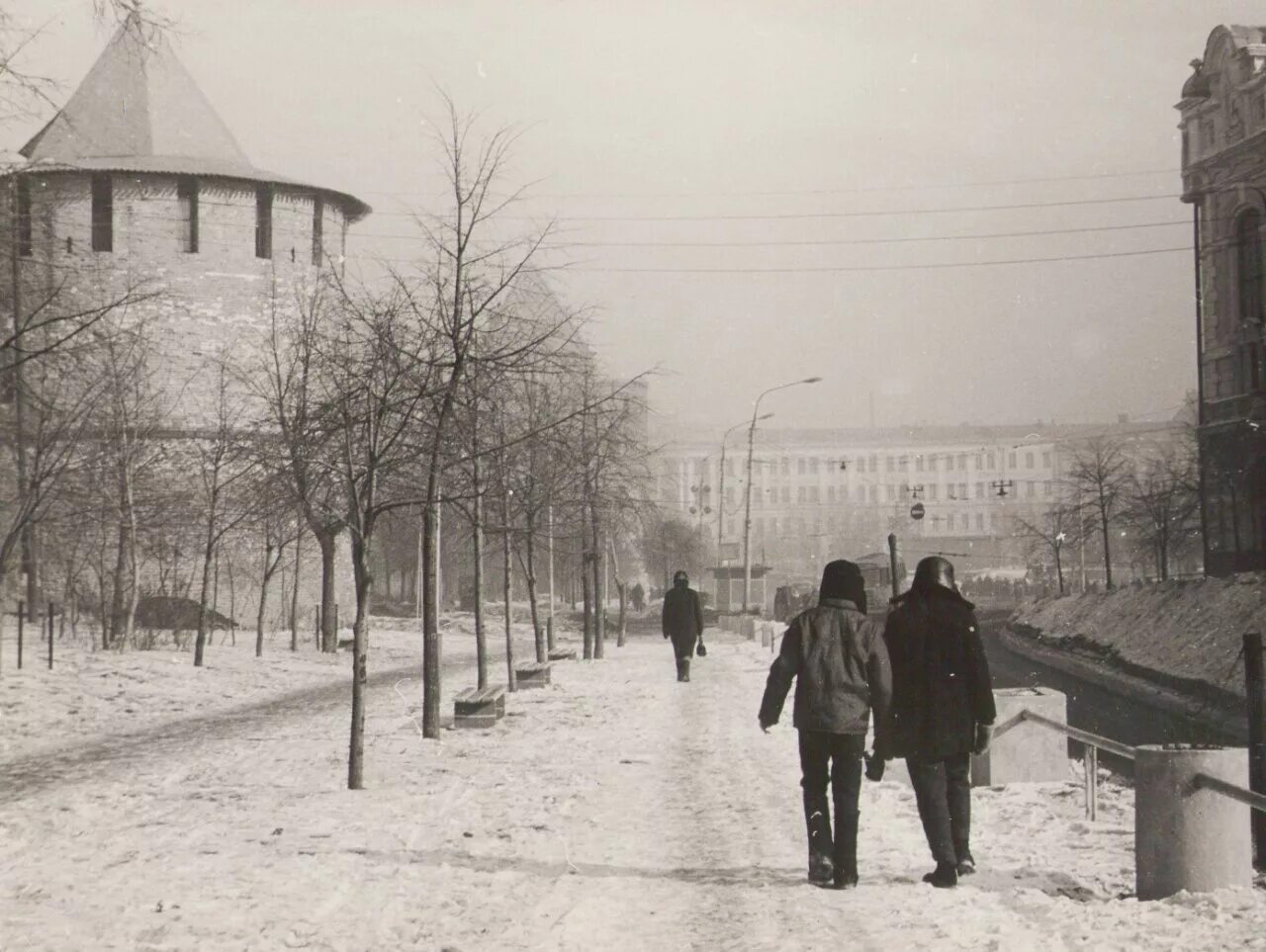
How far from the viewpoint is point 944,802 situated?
8164 mm

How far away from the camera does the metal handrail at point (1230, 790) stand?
7195mm

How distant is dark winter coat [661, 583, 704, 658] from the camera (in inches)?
903

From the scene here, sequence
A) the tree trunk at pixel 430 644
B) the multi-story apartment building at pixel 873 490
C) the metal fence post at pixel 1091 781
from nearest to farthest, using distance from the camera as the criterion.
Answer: the metal fence post at pixel 1091 781, the tree trunk at pixel 430 644, the multi-story apartment building at pixel 873 490

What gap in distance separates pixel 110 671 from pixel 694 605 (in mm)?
8729

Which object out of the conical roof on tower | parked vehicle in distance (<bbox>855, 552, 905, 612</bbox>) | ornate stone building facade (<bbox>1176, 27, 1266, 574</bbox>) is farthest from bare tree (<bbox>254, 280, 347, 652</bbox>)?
parked vehicle in distance (<bbox>855, 552, 905, 612</bbox>)

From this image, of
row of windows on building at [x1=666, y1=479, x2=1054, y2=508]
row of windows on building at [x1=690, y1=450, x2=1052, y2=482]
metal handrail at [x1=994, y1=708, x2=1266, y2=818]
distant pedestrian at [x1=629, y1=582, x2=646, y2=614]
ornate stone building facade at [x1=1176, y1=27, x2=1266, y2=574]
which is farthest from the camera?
row of windows on building at [x1=666, y1=479, x2=1054, y2=508]

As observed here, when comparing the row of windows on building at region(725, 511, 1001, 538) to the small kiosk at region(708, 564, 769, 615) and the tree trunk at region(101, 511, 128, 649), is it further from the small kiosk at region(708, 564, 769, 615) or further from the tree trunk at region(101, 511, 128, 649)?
the tree trunk at region(101, 511, 128, 649)

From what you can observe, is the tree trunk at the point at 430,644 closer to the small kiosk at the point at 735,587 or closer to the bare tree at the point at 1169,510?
the bare tree at the point at 1169,510

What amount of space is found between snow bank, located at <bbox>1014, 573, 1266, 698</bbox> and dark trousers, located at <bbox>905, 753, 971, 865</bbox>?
756 inches

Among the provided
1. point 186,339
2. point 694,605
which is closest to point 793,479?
point 186,339

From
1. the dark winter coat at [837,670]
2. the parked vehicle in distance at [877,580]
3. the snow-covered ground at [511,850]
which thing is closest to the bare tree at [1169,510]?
the parked vehicle in distance at [877,580]

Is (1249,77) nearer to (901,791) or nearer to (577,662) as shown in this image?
(577,662)

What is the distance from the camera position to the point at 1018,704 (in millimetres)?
12133

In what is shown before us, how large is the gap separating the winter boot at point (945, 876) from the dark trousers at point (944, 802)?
2 cm
